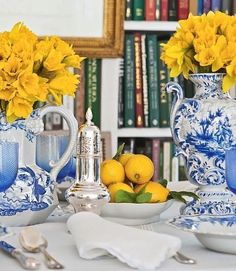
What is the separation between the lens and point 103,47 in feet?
8.40

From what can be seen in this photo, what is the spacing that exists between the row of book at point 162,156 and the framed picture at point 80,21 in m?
0.33

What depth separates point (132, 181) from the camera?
1.41 meters

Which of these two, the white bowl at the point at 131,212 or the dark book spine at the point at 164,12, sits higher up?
the dark book spine at the point at 164,12

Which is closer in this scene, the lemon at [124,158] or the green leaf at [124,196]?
the green leaf at [124,196]

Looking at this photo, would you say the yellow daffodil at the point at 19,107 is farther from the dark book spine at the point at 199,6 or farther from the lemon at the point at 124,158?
the dark book spine at the point at 199,6

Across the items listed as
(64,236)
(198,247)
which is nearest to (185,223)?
(198,247)

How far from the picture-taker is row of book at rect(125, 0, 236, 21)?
261cm

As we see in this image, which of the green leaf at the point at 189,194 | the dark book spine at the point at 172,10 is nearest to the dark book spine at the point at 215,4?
the dark book spine at the point at 172,10

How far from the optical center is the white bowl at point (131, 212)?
4.26ft

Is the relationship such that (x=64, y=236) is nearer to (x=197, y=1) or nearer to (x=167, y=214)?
(x=167, y=214)

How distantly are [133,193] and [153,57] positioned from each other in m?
1.35

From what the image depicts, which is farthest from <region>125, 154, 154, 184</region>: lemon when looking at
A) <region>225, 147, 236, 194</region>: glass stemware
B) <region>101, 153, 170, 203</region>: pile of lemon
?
<region>225, 147, 236, 194</region>: glass stemware

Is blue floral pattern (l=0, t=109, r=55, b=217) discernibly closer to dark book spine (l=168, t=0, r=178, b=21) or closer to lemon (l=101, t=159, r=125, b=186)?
lemon (l=101, t=159, r=125, b=186)

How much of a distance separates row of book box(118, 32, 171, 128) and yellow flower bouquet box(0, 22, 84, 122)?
1.30 metres
